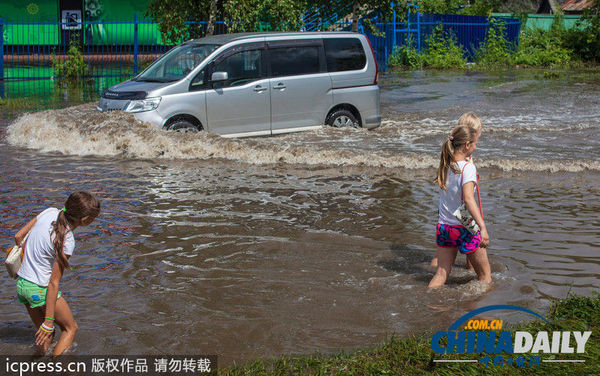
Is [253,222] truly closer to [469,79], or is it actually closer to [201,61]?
[201,61]

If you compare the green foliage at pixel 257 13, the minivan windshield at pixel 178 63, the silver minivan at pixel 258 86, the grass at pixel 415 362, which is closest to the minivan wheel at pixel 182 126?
the silver minivan at pixel 258 86

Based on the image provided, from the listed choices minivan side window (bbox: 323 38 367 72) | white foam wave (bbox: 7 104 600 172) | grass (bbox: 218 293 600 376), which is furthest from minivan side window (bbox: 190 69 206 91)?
grass (bbox: 218 293 600 376)

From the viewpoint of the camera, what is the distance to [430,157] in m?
11.0

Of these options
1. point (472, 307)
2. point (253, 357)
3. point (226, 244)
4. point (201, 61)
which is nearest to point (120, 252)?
point (226, 244)

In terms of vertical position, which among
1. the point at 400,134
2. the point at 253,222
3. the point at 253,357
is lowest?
the point at 253,357

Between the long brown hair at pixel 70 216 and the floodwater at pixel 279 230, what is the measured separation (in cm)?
74

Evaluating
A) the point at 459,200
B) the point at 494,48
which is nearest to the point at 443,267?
the point at 459,200

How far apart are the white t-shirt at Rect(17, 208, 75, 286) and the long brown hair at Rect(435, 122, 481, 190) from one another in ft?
9.15

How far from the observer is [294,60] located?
1200 cm

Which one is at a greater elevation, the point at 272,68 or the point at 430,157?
the point at 272,68

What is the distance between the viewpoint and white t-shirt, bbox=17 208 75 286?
4293 mm

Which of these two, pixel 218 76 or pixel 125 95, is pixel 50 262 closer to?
pixel 218 76

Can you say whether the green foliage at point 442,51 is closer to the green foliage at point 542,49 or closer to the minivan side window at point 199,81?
the green foliage at point 542,49

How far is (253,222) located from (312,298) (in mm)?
2171
